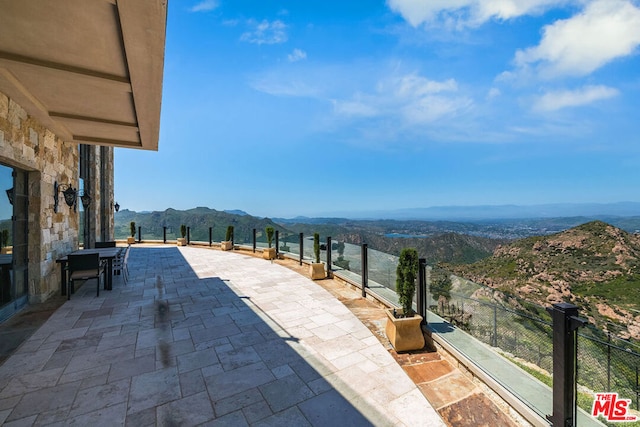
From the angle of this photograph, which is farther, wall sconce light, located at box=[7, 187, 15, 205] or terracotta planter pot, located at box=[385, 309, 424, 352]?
wall sconce light, located at box=[7, 187, 15, 205]

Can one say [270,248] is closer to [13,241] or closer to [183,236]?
[13,241]

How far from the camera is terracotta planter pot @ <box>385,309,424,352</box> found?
3.36m

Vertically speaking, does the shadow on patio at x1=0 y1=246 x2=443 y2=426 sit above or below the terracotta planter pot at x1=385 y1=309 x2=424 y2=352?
below

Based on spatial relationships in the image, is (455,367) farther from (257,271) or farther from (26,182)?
(26,182)

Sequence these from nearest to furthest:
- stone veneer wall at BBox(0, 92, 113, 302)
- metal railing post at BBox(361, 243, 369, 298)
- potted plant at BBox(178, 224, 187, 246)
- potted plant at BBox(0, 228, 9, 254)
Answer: stone veneer wall at BBox(0, 92, 113, 302) < potted plant at BBox(0, 228, 9, 254) < metal railing post at BBox(361, 243, 369, 298) < potted plant at BBox(178, 224, 187, 246)

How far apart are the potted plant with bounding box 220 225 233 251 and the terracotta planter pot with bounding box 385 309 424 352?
11.0 metres

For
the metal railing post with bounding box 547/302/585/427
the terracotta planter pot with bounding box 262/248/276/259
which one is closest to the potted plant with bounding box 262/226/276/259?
the terracotta planter pot with bounding box 262/248/276/259

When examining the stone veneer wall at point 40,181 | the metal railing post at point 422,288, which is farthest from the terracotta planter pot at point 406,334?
the stone veneer wall at point 40,181

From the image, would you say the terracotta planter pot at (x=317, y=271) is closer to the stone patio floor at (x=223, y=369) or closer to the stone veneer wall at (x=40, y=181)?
the stone patio floor at (x=223, y=369)

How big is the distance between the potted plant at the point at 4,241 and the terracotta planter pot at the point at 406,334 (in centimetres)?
646

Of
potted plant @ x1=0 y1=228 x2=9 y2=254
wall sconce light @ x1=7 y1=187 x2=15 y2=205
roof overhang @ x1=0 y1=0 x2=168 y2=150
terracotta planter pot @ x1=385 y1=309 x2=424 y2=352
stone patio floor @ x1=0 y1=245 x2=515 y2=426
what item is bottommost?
stone patio floor @ x1=0 y1=245 x2=515 y2=426

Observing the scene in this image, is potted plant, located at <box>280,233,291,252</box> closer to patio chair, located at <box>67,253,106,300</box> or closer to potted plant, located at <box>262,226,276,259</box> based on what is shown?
potted plant, located at <box>262,226,276,259</box>

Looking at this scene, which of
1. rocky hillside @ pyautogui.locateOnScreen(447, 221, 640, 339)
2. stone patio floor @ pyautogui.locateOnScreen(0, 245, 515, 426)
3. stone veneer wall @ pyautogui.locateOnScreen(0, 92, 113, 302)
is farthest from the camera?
rocky hillside @ pyautogui.locateOnScreen(447, 221, 640, 339)

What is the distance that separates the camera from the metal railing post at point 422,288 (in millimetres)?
3721
